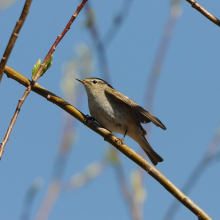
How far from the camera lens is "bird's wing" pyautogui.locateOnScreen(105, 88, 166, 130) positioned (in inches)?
195

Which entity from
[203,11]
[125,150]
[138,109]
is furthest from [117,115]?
[203,11]

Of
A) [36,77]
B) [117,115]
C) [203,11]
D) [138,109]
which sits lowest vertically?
[36,77]

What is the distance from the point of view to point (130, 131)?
6.33 metres

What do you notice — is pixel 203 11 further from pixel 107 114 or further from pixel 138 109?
pixel 107 114

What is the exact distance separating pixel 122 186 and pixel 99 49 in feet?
4.05

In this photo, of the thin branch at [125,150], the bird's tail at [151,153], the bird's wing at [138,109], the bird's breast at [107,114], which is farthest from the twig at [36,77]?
the bird's tail at [151,153]

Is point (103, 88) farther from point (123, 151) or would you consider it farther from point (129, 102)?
point (123, 151)

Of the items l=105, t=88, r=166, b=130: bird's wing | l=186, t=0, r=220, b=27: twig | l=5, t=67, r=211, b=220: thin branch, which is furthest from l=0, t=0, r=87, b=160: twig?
l=105, t=88, r=166, b=130: bird's wing

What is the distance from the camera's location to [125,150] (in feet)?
10.7

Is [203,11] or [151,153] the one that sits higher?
[203,11]

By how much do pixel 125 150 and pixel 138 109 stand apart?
2.26 m

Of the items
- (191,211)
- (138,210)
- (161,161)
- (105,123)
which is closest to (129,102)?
(105,123)

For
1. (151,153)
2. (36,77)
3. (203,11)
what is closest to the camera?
(36,77)

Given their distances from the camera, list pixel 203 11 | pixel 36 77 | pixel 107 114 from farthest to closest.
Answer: pixel 107 114 → pixel 203 11 → pixel 36 77
